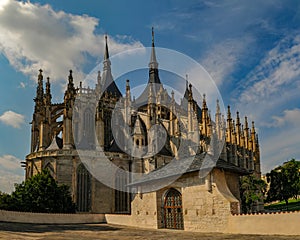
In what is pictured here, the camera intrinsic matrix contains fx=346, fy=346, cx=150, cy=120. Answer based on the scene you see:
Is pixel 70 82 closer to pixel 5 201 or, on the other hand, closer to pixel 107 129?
pixel 107 129

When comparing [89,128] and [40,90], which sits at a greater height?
[40,90]

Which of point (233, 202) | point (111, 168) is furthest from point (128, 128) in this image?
point (233, 202)

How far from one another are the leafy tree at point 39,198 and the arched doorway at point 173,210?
11642 millimetres

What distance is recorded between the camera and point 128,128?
4334 centimetres

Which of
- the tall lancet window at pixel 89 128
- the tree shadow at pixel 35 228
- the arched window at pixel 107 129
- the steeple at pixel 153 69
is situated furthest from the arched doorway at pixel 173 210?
the steeple at pixel 153 69

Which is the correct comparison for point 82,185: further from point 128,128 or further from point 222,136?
point 222,136

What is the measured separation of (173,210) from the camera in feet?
67.1

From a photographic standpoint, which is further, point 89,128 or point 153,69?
point 153,69

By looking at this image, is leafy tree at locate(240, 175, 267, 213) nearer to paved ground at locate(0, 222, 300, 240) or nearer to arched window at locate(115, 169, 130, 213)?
arched window at locate(115, 169, 130, 213)

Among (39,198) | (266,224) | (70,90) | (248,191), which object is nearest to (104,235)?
(266,224)

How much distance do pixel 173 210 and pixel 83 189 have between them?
1830 centimetres

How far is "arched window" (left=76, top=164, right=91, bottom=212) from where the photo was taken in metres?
36.2

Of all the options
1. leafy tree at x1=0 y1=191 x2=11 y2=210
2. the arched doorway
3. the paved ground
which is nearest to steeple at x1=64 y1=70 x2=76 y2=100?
leafy tree at x1=0 y1=191 x2=11 y2=210

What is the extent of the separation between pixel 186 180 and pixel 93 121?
23926mm
